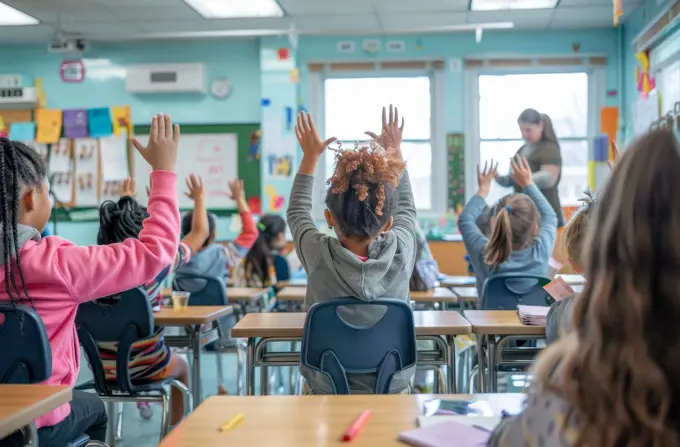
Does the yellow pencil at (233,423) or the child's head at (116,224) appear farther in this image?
the child's head at (116,224)

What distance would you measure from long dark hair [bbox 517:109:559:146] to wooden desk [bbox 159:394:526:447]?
493 centimetres

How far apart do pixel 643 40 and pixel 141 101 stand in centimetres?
471

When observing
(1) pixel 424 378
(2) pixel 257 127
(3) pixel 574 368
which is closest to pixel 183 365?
(1) pixel 424 378

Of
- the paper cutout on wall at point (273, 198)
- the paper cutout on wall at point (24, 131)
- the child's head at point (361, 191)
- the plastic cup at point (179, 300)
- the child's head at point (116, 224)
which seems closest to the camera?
the child's head at point (361, 191)

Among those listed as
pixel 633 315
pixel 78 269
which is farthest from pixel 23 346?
pixel 633 315

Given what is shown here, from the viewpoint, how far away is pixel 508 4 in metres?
6.12

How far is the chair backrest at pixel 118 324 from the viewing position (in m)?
2.45

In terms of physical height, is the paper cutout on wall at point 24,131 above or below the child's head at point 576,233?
above

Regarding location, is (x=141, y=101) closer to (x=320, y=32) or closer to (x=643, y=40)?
(x=320, y=32)

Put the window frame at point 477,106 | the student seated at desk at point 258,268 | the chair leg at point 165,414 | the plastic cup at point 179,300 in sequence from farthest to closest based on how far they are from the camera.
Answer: the window frame at point 477,106 → the student seated at desk at point 258,268 → the plastic cup at point 179,300 → the chair leg at point 165,414

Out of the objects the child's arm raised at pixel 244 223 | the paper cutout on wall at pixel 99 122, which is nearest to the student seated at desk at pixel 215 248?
the child's arm raised at pixel 244 223

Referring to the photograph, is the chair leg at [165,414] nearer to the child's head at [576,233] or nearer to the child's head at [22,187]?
the child's head at [22,187]

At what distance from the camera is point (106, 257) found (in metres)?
1.63

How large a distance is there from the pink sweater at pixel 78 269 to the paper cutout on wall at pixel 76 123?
19.5 ft
